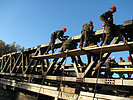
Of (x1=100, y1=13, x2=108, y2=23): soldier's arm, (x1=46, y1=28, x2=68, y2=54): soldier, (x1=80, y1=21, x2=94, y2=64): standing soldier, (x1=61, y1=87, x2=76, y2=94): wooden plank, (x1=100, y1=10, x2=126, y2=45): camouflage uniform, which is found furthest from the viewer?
(x1=46, y1=28, x2=68, y2=54): soldier

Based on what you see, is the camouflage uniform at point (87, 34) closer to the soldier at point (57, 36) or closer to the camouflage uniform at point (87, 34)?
the camouflage uniform at point (87, 34)

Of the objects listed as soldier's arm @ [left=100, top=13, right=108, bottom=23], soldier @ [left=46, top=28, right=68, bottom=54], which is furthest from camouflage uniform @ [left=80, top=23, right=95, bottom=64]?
soldier @ [left=46, top=28, right=68, bottom=54]

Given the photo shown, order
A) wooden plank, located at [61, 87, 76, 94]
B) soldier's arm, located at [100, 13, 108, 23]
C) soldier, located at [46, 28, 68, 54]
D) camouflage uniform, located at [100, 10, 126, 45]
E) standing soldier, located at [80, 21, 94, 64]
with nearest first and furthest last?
1. wooden plank, located at [61, 87, 76, 94]
2. camouflage uniform, located at [100, 10, 126, 45]
3. soldier's arm, located at [100, 13, 108, 23]
4. standing soldier, located at [80, 21, 94, 64]
5. soldier, located at [46, 28, 68, 54]

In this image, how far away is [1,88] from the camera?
33.6ft

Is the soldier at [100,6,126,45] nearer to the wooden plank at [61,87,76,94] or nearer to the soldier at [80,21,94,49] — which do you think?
the soldier at [80,21,94,49]

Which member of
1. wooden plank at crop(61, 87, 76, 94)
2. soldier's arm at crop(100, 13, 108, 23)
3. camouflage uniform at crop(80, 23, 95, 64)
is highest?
soldier's arm at crop(100, 13, 108, 23)

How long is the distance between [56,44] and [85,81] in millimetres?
3195

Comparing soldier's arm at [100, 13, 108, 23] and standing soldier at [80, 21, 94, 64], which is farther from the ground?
soldier's arm at [100, 13, 108, 23]

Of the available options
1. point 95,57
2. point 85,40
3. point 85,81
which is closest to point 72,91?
point 85,81

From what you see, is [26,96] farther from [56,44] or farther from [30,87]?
[56,44]

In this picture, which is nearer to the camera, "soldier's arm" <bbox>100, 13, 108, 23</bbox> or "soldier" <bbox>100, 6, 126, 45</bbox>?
"soldier" <bbox>100, 6, 126, 45</bbox>

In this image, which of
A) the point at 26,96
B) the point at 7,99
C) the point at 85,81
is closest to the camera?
the point at 85,81

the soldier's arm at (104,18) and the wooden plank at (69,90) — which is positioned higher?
the soldier's arm at (104,18)

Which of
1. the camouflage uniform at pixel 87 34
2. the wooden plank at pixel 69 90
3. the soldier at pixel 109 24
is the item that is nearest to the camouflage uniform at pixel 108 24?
the soldier at pixel 109 24
